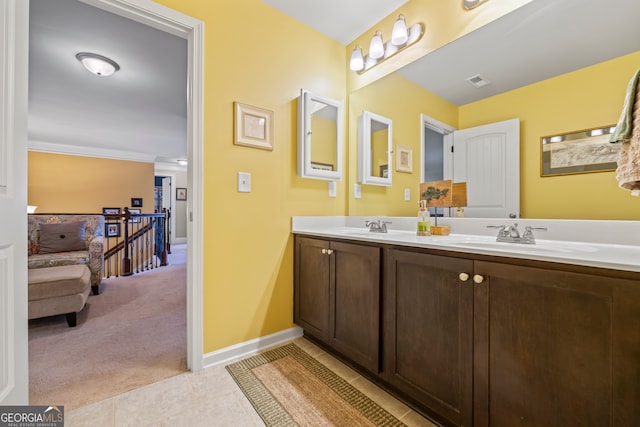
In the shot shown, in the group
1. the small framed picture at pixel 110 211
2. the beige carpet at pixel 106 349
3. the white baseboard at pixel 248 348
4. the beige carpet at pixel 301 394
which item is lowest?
the beige carpet at pixel 106 349

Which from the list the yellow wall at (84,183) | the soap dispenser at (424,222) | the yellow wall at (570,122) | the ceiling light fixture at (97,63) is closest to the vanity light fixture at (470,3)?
the yellow wall at (570,122)

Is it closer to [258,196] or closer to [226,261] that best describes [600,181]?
[258,196]

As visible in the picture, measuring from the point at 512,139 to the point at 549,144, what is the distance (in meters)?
0.16

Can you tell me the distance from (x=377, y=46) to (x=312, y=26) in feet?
1.81

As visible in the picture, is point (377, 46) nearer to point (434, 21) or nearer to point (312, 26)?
point (434, 21)

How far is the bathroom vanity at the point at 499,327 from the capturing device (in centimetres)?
71

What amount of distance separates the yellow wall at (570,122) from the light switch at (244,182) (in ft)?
4.84

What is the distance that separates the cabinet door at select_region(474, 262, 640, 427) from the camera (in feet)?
2.27

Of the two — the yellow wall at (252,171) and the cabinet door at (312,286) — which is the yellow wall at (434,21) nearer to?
the yellow wall at (252,171)

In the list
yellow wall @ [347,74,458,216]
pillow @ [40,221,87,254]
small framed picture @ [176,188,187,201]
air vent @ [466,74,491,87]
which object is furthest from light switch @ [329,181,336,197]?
small framed picture @ [176,188,187,201]

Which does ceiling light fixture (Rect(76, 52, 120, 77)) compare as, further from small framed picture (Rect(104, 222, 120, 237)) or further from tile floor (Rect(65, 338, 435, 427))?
small framed picture (Rect(104, 222, 120, 237))

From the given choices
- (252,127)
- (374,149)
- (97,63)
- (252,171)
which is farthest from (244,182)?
(97,63)

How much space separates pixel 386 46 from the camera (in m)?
1.95

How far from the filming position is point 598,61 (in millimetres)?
1088
